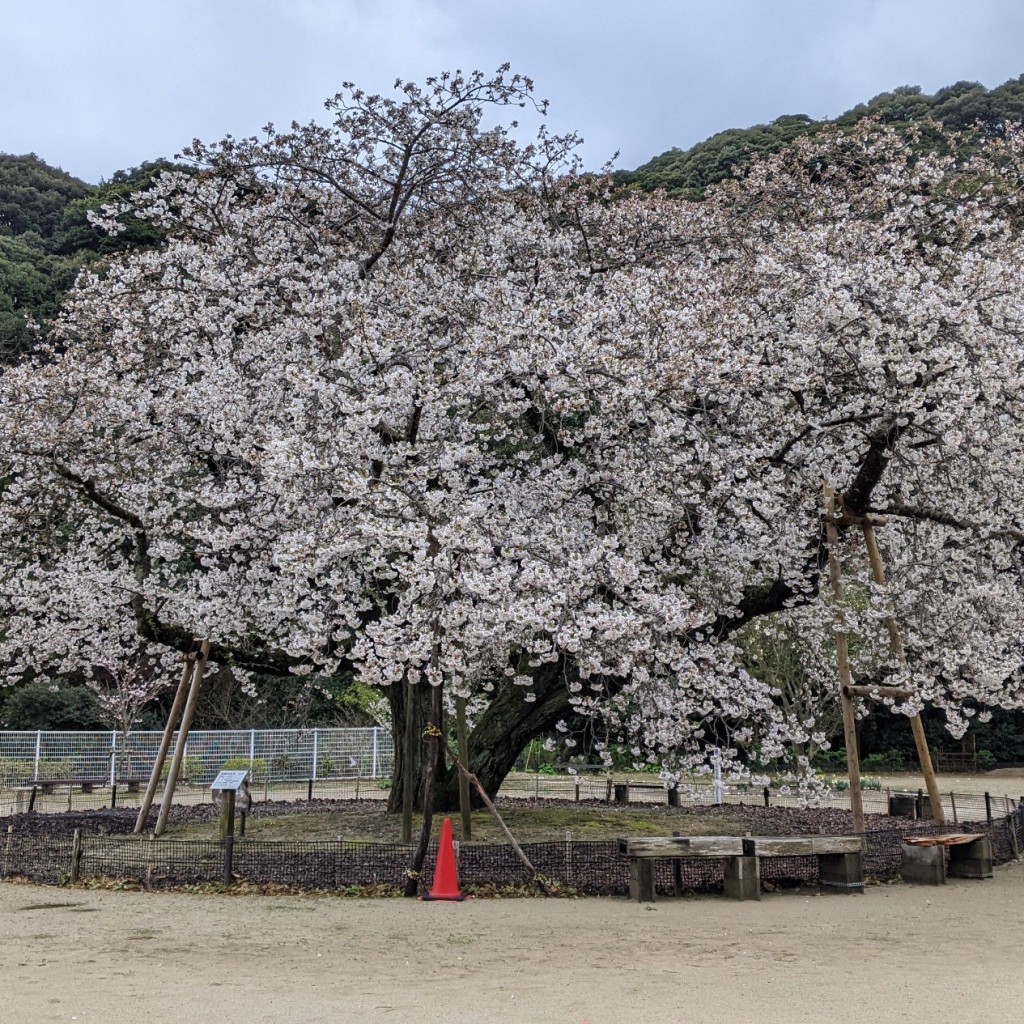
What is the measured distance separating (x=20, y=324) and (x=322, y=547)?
85.2 feet

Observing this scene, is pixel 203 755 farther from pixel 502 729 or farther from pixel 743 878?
pixel 743 878

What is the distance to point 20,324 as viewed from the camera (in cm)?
2947

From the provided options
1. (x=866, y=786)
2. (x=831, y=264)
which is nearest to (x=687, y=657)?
(x=831, y=264)

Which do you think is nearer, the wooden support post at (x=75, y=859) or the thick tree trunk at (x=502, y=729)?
the wooden support post at (x=75, y=859)

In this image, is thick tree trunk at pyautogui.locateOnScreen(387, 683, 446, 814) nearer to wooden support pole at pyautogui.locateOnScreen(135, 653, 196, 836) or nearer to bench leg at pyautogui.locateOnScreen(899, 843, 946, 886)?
wooden support pole at pyautogui.locateOnScreen(135, 653, 196, 836)

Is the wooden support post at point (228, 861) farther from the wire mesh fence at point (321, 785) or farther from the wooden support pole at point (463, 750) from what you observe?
the wire mesh fence at point (321, 785)

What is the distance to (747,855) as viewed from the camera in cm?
783

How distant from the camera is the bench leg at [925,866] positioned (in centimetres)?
867

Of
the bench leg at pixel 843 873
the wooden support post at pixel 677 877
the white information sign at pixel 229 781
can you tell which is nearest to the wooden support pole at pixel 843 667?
the bench leg at pixel 843 873

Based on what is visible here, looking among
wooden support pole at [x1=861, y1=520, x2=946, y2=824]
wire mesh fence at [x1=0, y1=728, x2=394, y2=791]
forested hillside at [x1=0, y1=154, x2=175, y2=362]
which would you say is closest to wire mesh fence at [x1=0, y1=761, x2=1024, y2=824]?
wire mesh fence at [x1=0, y1=728, x2=394, y2=791]

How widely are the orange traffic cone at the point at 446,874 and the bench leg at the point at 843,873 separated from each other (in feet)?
10.6

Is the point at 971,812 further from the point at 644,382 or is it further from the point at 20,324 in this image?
the point at 20,324

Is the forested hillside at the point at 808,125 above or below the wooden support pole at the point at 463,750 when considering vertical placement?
above

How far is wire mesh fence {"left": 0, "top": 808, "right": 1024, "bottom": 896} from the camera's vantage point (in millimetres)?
7844
